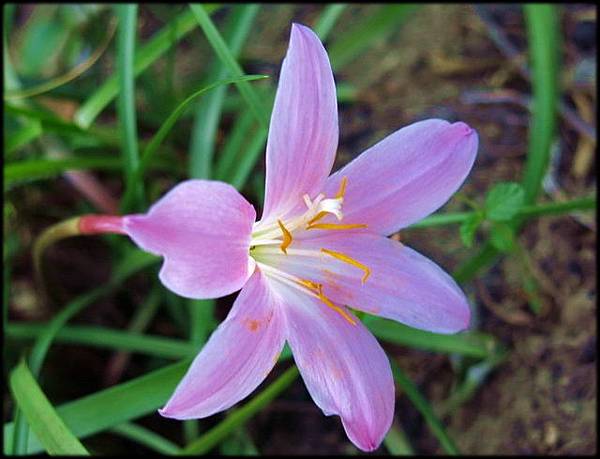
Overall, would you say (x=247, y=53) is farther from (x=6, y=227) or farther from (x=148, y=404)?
(x=148, y=404)

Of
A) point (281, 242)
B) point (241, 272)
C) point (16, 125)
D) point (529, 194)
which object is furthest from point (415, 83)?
point (241, 272)

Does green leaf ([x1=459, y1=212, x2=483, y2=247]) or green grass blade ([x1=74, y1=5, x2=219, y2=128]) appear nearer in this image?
green leaf ([x1=459, y1=212, x2=483, y2=247])

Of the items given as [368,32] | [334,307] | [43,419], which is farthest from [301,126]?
[368,32]

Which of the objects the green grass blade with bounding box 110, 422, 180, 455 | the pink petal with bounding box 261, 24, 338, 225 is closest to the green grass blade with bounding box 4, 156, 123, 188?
the green grass blade with bounding box 110, 422, 180, 455

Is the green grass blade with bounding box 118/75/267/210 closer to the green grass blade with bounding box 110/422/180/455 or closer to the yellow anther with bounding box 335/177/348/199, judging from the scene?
the yellow anther with bounding box 335/177/348/199

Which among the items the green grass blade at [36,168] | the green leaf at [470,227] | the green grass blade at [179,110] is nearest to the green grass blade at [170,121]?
the green grass blade at [179,110]

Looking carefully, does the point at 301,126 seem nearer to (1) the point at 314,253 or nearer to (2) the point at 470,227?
(1) the point at 314,253

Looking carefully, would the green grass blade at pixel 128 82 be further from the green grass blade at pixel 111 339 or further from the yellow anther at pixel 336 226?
the yellow anther at pixel 336 226
